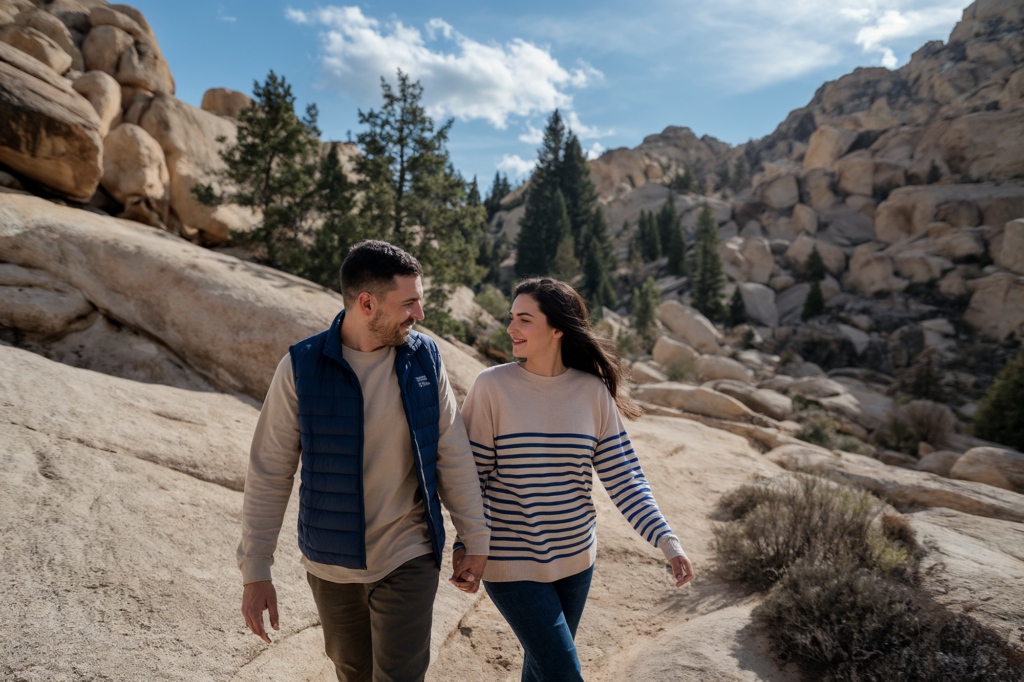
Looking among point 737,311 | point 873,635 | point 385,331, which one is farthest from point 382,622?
point 737,311

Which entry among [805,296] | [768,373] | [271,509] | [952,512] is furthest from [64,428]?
[805,296]

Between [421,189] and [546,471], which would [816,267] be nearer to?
[421,189]

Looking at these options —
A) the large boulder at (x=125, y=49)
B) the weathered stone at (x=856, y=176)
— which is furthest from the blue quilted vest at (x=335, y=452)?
the weathered stone at (x=856, y=176)

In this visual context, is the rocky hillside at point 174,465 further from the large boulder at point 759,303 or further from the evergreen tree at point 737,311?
the large boulder at point 759,303

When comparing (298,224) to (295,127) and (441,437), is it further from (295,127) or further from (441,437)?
(441,437)

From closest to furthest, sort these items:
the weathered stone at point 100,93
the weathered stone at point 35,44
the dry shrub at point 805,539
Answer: the dry shrub at point 805,539 < the weathered stone at point 35,44 < the weathered stone at point 100,93

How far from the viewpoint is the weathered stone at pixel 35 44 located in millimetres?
12327

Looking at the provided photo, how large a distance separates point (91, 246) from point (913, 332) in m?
44.0

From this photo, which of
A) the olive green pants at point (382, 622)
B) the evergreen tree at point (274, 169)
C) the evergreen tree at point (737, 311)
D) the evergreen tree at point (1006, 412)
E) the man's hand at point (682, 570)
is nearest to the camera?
the olive green pants at point (382, 622)

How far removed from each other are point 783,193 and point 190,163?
60245 mm

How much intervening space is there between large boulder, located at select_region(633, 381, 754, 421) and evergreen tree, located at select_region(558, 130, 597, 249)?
1550 inches

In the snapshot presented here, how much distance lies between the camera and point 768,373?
31.3 m

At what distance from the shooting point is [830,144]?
2576 inches

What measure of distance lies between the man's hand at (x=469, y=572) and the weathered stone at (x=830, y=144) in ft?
246
